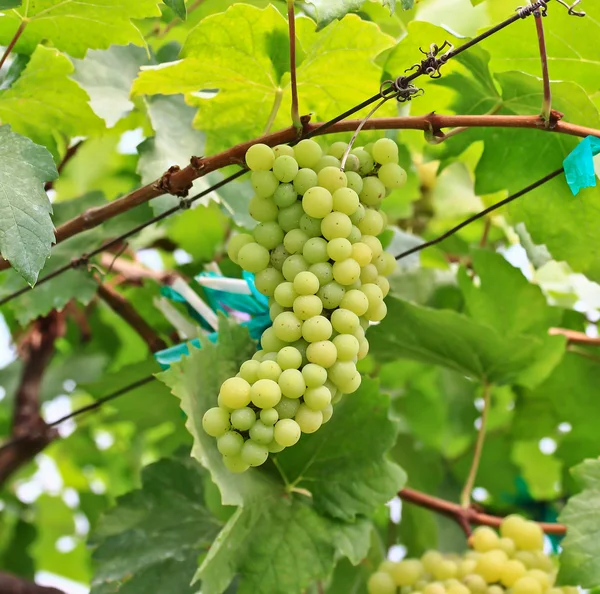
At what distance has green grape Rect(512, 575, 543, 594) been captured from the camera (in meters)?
0.78

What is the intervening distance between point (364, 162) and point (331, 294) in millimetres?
132

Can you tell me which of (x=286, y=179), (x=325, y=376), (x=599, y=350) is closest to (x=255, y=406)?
(x=325, y=376)

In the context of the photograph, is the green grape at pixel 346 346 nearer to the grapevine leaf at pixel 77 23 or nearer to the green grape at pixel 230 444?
the green grape at pixel 230 444

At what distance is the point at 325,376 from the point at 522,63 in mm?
431

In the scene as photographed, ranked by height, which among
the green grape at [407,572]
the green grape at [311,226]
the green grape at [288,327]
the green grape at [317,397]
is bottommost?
the green grape at [407,572]

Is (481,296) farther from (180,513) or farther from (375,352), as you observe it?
(180,513)

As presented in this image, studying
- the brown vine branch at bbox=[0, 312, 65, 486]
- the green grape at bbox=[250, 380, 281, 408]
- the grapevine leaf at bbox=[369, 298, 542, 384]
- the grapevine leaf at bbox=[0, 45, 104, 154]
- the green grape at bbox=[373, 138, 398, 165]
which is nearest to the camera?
the green grape at bbox=[250, 380, 281, 408]

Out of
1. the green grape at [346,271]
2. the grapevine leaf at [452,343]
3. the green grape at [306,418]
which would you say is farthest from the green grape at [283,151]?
the grapevine leaf at [452,343]

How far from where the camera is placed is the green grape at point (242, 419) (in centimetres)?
56

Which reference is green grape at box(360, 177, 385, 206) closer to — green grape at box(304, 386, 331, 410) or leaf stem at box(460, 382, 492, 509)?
green grape at box(304, 386, 331, 410)

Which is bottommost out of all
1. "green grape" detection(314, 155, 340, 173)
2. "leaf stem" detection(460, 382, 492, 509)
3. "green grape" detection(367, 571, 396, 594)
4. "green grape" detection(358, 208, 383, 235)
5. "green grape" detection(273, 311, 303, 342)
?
"green grape" detection(367, 571, 396, 594)

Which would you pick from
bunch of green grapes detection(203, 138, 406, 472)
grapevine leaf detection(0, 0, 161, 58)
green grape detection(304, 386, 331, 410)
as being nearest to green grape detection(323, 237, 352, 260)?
bunch of green grapes detection(203, 138, 406, 472)

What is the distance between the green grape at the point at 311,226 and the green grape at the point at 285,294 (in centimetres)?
5

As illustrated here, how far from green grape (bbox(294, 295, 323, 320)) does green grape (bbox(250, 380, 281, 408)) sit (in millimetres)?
62
